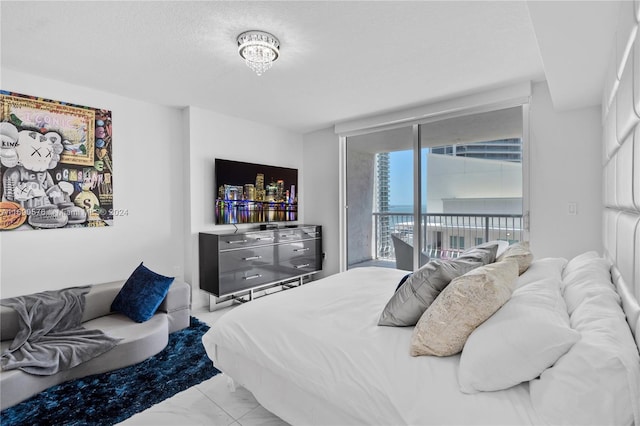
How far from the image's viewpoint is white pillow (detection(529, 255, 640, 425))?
0.88 m

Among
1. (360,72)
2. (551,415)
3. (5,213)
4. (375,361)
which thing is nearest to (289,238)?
(360,72)

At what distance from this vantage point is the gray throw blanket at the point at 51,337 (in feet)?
6.70

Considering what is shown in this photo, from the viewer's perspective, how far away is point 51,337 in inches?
91.2

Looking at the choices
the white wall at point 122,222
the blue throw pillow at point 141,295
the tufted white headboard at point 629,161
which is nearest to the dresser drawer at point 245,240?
the white wall at point 122,222

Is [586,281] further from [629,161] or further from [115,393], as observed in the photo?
[115,393]

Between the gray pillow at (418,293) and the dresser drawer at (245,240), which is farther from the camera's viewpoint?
the dresser drawer at (245,240)

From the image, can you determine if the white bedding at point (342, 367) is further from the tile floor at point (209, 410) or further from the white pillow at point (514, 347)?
the tile floor at point (209, 410)

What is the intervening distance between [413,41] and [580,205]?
2275 mm

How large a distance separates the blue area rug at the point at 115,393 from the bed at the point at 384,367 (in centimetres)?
54

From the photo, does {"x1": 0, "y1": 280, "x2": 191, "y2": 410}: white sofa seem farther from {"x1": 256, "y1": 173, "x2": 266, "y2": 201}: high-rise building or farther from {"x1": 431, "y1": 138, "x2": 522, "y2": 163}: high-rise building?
{"x1": 431, "y1": 138, "x2": 522, "y2": 163}: high-rise building

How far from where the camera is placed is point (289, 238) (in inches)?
177

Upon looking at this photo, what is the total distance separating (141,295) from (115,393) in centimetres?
89

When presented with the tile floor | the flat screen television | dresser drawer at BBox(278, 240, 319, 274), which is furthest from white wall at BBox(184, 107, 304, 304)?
the tile floor

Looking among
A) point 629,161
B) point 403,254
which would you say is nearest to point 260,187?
point 403,254
